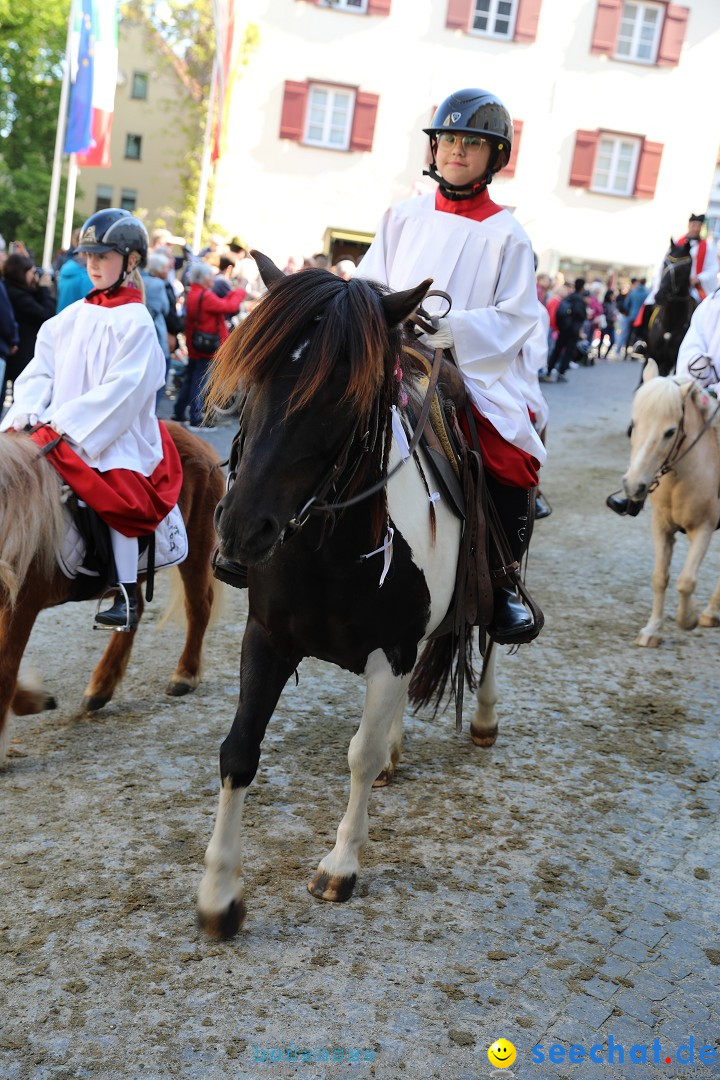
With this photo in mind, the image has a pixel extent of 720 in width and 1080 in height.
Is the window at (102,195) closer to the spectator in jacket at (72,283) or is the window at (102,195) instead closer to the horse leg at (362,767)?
the spectator in jacket at (72,283)

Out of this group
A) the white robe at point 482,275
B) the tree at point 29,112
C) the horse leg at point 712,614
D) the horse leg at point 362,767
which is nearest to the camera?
the horse leg at point 362,767

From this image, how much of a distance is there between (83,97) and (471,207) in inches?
483

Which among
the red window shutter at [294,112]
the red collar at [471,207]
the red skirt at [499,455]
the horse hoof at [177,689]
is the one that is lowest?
the horse hoof at [177,689]

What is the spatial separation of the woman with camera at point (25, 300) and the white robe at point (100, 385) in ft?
17.9

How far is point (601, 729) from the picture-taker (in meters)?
5.46

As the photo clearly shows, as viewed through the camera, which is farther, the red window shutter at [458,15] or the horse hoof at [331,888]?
the red window shutter at [458,15]

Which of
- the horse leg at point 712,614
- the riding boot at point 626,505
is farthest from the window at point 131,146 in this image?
the riding boot at point 626,505

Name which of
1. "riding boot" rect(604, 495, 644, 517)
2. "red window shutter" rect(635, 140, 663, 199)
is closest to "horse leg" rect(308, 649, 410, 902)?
"riding boot" rect(604, 495, 644, 517)

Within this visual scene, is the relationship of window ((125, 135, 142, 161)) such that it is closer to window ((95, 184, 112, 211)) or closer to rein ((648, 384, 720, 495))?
window ((95, 184, 112, 211))

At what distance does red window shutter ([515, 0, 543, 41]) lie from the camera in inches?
1065

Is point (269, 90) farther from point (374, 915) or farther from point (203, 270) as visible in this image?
point (374, 915)

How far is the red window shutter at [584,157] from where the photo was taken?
28078mm

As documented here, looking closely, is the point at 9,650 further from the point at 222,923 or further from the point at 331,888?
the point at 331,888

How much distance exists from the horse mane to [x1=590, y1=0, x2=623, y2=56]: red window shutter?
94.3 ft
